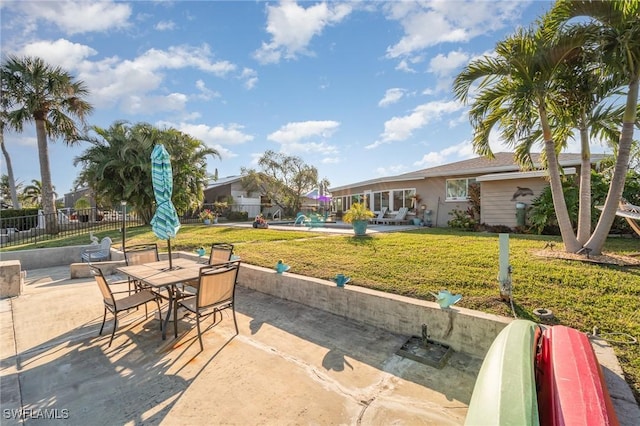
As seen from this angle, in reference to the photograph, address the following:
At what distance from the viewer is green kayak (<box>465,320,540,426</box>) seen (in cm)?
152

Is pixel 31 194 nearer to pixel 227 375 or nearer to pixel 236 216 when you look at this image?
pixel 236 216

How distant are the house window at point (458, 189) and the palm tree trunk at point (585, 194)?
7455 mm

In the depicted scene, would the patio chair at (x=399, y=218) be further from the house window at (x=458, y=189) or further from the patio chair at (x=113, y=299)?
the patio chair at (x=113, y=299)

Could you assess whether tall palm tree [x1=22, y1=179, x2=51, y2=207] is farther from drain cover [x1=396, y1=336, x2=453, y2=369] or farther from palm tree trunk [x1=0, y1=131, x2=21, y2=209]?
drain cover [x1=396, y1=336, x2=453, y2=369]

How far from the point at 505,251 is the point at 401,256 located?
3.05m

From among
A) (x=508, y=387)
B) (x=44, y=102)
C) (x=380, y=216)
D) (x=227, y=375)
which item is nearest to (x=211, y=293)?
(x=227, y=375)

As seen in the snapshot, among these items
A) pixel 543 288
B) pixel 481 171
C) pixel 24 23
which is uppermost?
pixel 24 23

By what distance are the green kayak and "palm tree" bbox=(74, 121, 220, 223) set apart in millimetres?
18619

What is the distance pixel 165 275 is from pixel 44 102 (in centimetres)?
1600

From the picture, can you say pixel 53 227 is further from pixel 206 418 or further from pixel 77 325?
pixel 206 418

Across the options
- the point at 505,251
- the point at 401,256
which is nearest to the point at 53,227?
the point at 401,256

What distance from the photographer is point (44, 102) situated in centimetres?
1418

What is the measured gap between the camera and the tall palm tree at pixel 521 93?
5.86m

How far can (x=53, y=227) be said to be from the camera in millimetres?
14570
